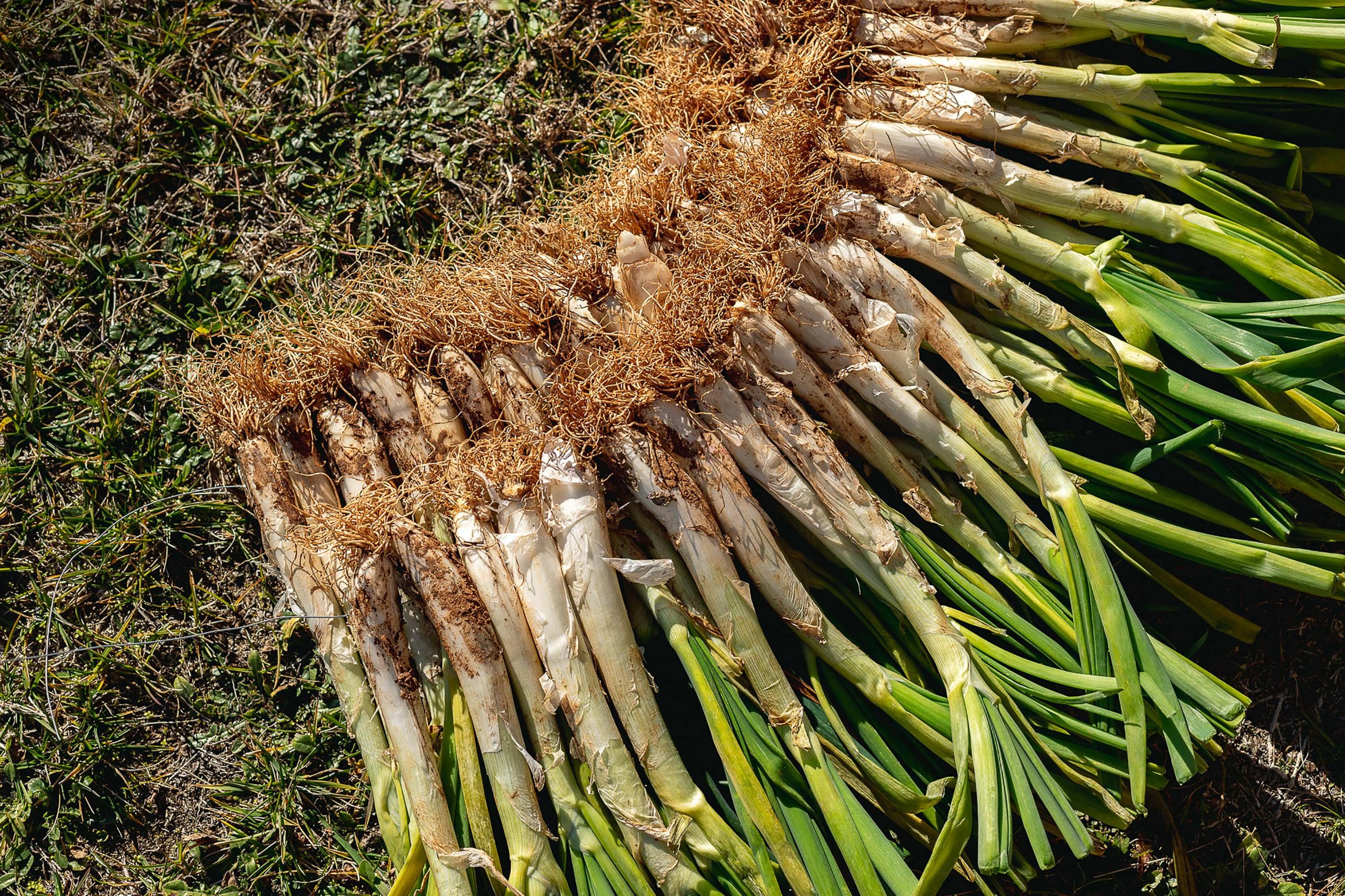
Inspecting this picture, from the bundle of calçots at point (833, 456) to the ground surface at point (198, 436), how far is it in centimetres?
29

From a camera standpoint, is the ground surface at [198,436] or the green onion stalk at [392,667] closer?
the green onion stalk at [392,667]

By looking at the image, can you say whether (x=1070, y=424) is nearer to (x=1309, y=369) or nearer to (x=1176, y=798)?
(x=1309, y=369)

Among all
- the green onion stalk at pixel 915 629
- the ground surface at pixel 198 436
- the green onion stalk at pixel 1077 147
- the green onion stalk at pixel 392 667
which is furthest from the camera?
the ground surface at pixel 198 436

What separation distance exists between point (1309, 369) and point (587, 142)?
162 cm

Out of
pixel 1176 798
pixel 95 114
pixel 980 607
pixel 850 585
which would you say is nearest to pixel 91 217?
pixel 95 114

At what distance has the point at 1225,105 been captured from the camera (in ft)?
6.17

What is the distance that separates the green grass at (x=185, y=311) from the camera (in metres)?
2.03

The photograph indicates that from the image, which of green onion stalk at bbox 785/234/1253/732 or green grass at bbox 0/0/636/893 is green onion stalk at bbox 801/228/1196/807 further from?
green grass at bbox 0/0/636/893

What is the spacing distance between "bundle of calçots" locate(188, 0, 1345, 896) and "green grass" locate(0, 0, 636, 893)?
33cm

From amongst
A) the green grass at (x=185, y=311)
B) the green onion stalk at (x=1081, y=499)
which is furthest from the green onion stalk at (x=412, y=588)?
the green onion stalk at (x=1081, y=499)

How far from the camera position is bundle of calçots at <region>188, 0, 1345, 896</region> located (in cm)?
167

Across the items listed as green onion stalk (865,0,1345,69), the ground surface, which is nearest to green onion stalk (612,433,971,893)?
the ground surface

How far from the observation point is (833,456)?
1.78 meters

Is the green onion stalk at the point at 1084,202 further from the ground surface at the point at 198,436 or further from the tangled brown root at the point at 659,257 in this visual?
the ground surface at the point at 198,436
